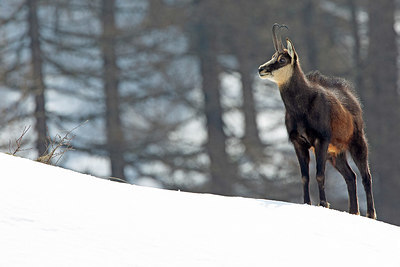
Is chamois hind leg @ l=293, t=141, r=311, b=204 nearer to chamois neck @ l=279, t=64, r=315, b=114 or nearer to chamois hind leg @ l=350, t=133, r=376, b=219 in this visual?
chamois neck @ l=279, t=64, r=315, b=114

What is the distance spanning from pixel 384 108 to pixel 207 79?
5308 millimetres

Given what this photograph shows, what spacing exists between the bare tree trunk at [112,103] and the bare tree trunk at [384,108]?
7.29 metres

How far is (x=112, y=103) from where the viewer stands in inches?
990

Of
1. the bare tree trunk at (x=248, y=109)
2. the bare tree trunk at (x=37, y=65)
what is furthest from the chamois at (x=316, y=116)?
the bare tree trunk at (x=248, y=109)

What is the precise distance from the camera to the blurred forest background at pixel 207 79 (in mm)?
24734

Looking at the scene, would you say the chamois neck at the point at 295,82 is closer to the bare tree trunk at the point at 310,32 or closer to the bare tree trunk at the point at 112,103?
the bare tree trunk at the point at 310,32

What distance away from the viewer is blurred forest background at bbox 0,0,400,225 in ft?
81.1

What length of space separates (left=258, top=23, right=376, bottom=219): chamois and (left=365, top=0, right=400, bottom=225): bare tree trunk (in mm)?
15916

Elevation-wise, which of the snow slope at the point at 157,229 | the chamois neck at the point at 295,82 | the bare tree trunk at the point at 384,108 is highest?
the chamois neck at the point at 295,82

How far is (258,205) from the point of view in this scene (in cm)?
692

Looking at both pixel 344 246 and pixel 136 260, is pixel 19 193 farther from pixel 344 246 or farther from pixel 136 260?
pixel 344 246

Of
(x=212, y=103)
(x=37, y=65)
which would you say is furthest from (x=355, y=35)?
(x=37, y=65)

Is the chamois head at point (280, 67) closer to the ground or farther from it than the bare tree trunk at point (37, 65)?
farther from it

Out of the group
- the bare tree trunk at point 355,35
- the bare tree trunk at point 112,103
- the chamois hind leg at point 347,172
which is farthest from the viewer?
the bare tree trunk at point 355,35
